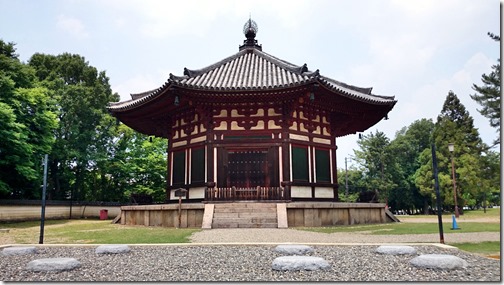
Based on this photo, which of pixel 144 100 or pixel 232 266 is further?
pixel 144 100

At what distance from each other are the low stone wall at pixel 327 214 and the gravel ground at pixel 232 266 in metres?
5.96

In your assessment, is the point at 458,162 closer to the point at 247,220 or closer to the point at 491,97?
the point at 491,97

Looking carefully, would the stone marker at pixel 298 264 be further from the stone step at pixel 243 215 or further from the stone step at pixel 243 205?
the stone step at pixel 243 205

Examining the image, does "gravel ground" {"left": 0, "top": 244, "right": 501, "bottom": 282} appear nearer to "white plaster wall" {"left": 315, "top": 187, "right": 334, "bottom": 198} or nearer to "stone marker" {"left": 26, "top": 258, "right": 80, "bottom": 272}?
"stone marker" {"left": 26, "top": 258, "right": 80, "bottom": 272}

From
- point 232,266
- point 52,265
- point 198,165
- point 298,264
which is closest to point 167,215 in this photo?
point 198,165

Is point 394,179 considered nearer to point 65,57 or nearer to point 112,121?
point 112,121

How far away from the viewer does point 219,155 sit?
16031mm

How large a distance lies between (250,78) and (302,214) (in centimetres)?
707

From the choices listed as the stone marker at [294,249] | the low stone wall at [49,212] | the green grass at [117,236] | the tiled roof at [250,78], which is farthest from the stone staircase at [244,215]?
the low stone wall at [49,212]

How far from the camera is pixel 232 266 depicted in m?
5.70

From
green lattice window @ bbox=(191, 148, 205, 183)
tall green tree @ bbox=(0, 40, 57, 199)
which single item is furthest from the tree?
tall green tree @ bbox=(0, 40, 57, 199)

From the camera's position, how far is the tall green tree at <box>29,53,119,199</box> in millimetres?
29906

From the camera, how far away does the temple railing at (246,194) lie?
1453 centimetres

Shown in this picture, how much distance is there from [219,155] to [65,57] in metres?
27.1
